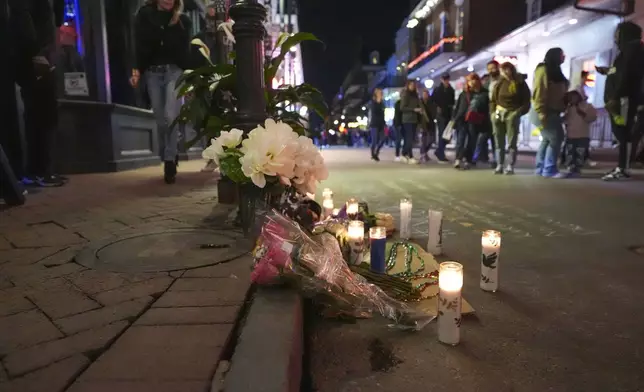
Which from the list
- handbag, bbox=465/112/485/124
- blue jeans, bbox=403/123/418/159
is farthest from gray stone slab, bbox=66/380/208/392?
blue jeans, bbox=403/123/418/159

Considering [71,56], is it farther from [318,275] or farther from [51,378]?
[51,378]

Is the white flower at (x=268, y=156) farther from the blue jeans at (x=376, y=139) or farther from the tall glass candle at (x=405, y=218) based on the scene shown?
the blue jeans at (x=376, y=139)

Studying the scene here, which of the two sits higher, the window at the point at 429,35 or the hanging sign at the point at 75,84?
the window at the point at 429,35

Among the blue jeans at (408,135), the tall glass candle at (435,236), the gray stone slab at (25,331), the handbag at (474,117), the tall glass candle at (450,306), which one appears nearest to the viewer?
the gray stone slab at (25,331)

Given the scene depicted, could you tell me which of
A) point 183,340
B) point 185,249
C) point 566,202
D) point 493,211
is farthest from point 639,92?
point 183,340

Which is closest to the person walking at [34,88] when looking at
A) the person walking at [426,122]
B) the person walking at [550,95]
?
the person walking at [550,95]

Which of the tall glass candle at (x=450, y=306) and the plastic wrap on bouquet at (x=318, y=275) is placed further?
the plastic wrap on bouquet at (x=318, y=275)

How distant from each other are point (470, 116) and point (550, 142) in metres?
1.98

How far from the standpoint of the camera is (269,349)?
1358mm

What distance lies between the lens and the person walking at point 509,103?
775cm

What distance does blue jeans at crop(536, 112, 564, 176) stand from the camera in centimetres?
741

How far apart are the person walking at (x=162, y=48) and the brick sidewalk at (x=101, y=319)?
2.91m

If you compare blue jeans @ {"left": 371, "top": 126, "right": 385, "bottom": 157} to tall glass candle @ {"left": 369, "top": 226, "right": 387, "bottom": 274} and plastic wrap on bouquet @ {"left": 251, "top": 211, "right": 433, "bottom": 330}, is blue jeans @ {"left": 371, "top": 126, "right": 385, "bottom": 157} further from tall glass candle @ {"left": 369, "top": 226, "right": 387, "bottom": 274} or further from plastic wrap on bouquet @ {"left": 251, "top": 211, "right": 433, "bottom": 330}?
plastic wrap on bouquet @ {"left": 251, "top": 211, "right": 433, "bottom": 330}

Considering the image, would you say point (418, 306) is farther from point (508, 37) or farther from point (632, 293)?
point (508, 37)
